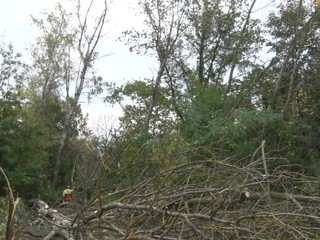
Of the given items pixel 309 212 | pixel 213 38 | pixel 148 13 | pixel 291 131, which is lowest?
pixel 309 212

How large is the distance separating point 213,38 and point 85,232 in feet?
51.8

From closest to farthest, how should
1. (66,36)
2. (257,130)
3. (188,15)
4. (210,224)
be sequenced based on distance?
(210,224)
(257,130)
(188,15)
(66,36)

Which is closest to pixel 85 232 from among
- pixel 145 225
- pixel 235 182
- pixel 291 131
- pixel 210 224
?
pixel 145 225

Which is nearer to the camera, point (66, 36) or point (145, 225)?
point (145, 225)

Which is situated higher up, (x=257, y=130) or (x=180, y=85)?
(x=180, y=85)

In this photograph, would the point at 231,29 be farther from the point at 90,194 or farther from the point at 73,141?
the point at 90,194

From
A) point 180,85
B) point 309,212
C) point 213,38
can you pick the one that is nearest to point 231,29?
point 213,38

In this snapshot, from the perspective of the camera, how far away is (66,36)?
23.3 m

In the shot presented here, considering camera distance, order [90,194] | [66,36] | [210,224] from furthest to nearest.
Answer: [66,36]
[90,194]
[210,224]

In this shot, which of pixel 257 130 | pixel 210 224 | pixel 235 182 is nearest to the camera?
pixel 210 224

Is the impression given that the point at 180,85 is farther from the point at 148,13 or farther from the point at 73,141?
the point at 73,141

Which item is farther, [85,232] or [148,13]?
[148,13]

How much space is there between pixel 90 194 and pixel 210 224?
1.12m

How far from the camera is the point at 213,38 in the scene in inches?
732
